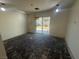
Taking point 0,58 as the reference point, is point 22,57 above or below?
below

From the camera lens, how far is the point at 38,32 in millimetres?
8203

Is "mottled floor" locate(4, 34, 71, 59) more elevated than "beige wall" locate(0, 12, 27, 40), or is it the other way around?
"beige wall" locate(0, 12, 27, 40)

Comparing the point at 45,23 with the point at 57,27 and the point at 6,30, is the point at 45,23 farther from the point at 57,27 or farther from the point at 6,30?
the point at 6,30

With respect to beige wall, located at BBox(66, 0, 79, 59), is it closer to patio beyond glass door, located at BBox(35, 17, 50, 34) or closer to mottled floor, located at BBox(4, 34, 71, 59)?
mottled floor, located at BBox(4, 34, 71, 59)

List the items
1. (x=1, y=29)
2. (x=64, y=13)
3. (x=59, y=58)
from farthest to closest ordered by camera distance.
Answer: (x=64, y=13) → (x=1, y=29) → (x=59, y=58)

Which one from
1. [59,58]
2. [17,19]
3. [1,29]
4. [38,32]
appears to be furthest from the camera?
[38,32]

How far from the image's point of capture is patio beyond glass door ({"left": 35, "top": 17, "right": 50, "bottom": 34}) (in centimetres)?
769

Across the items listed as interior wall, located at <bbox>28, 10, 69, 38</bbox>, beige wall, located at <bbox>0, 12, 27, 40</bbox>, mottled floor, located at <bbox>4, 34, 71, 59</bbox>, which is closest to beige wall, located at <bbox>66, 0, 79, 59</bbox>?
mottled floor, located at <bbox>4, 34, 71, 59</bbox>

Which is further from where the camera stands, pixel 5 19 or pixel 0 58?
pixel 5 19

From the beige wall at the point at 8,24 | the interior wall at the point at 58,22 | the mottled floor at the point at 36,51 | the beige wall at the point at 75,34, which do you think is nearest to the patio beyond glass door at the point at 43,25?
the interior wall at the point at 58,22

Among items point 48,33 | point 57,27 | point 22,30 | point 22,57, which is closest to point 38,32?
point 48,33

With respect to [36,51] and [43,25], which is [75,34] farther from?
[43,25]

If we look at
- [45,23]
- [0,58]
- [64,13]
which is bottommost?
[0,58]

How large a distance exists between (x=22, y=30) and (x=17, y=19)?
1.44m
